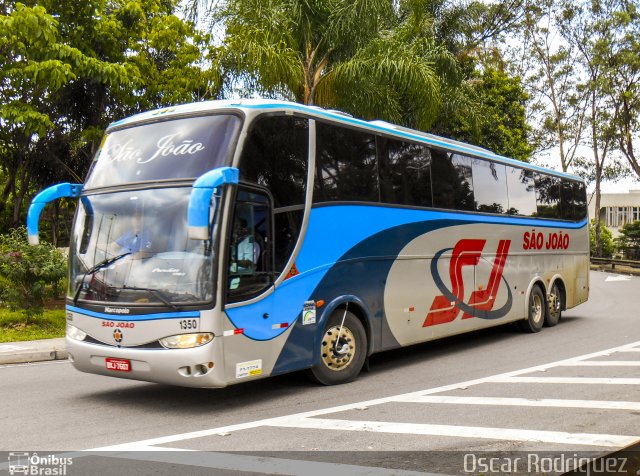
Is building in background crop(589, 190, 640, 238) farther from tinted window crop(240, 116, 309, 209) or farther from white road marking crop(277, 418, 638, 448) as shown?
white road marking crop(277, 418, 638, 448)

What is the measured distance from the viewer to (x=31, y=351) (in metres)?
11.9

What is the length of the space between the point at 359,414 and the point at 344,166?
342 centimetres

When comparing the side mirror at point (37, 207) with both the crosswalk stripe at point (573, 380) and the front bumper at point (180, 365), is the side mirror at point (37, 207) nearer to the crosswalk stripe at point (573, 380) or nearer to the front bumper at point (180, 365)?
the front bumper at point (180, 365)

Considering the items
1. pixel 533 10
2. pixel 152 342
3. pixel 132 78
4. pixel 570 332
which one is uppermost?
pixel 533 10

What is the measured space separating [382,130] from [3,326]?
8.94 m

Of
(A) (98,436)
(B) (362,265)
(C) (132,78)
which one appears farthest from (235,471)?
(C) (132,78)

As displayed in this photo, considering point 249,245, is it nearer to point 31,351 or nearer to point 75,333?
point 75,333

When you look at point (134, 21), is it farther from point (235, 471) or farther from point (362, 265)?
point (235, 471)

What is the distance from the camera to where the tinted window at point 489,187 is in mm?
12945

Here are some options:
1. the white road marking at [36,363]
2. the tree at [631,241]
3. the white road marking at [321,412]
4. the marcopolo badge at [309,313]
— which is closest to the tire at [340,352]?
the marcopolo badge at [309,313]

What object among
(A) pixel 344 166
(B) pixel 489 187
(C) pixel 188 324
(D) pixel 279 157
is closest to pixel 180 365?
(C) pixel 188 324

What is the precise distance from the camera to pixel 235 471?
5.60 metres

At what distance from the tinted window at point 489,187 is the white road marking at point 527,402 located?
5190 mm

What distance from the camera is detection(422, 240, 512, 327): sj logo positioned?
11.5 m
